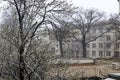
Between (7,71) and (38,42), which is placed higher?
(38,42)

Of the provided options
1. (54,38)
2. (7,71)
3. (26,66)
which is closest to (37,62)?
(26,66)

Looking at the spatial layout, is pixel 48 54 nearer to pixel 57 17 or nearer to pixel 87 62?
pixel 57 17

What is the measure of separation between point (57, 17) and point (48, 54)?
2.11m

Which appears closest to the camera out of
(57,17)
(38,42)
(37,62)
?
(37,62)

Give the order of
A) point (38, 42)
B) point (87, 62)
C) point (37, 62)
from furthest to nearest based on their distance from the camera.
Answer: point (87, 62) → point (38, 42) → point (37, 62)

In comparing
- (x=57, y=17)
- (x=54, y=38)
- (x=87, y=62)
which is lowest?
(x=87, y=62)

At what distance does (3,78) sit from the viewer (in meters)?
9.17

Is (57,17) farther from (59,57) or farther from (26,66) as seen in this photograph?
(26,66)

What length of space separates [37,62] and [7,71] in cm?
111

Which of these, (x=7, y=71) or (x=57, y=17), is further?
(x=57, y=17)

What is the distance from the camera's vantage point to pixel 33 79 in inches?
357

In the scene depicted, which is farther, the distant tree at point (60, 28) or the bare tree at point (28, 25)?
the distant tree at point (60, 28)

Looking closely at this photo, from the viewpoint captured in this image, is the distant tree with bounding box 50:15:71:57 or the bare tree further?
the distant tree with bounding box 50:15:71:57

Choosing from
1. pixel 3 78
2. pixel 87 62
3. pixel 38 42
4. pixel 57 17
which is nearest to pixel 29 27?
pixel 38 42
